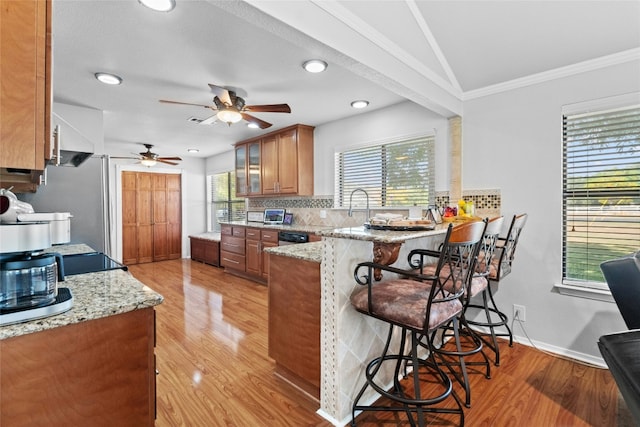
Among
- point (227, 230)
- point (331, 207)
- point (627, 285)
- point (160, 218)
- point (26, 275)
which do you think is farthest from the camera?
point (160, 218)

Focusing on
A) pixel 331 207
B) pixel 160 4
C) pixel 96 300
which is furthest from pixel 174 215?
pixel 96 300

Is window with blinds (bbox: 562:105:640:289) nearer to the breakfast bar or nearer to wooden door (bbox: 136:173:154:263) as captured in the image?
the breakfast bar

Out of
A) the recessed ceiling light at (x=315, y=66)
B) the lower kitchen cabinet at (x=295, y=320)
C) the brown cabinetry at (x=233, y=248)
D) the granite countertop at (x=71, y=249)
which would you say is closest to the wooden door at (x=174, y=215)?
the brown cabinetry at (x=233, y=248)

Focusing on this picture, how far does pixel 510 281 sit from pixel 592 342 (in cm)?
66

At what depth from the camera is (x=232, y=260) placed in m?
5.27

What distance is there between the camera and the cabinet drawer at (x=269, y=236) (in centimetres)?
446

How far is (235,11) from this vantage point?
140cm

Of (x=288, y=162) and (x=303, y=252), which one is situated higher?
(x=288, y=162)

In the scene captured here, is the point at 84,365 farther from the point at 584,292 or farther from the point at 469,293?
the point at 584,292

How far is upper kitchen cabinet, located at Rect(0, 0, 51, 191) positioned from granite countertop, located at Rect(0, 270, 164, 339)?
42 centimetres

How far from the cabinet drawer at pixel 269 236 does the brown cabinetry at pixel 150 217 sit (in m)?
3.44

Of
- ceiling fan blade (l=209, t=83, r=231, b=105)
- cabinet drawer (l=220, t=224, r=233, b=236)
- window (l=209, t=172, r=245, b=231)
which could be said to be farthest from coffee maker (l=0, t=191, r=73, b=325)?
window (l=209, t=172, r=245, b=231)

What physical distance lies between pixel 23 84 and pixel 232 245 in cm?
464

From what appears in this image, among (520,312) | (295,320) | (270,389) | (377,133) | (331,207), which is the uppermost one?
(377,133)
